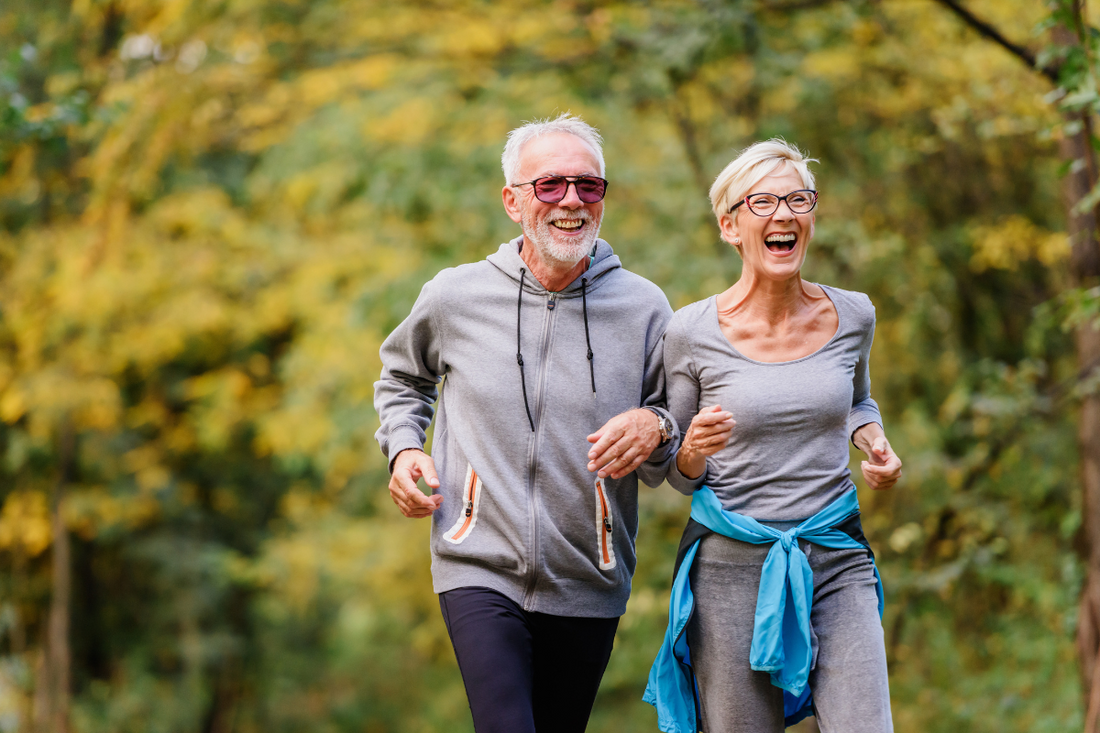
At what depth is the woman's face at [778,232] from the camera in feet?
9.52

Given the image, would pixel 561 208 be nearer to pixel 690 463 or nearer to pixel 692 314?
pixel 692 314

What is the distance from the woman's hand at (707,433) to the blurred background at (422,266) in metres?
1.90

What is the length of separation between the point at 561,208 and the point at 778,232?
63 cm

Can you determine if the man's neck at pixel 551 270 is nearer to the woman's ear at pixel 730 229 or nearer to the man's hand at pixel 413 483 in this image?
the woman's ear at pixel 730 229

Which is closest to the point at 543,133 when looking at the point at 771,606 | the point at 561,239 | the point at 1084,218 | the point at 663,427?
the point at 561,239

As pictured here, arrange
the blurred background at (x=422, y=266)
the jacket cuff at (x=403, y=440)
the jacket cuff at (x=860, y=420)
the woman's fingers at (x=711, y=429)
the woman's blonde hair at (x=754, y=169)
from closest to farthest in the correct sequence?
the woman's fingers at (x=711, y=429), the woman's blonde hair at (x=754, y=169), the jacket cuff at (x=860, y=420), the jacket cuff at (x=403, y=440), the blurred background at (x=422, y=266)

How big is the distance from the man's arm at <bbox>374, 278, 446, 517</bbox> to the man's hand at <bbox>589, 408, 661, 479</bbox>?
49cm

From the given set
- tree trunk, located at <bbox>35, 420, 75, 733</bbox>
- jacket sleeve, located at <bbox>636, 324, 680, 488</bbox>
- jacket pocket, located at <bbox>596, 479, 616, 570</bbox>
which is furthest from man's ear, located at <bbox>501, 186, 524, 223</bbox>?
tree trunk, located at <bbox>35, 420, 75, 733</bbox>

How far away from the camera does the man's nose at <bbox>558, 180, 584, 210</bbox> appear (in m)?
3.14

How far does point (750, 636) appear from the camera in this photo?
2844mm

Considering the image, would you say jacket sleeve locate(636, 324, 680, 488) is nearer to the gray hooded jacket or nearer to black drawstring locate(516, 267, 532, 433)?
the gray hooded jacket

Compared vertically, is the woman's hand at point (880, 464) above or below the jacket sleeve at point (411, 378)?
below

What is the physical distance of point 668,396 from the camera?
3090mm

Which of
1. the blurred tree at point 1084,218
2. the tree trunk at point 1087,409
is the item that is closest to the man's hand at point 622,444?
the blurred tree at point 1084,218
